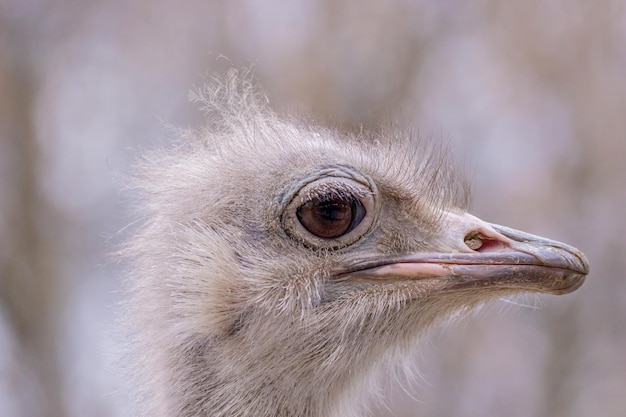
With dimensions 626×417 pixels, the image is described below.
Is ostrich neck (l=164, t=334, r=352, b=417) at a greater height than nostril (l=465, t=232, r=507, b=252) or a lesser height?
lesser

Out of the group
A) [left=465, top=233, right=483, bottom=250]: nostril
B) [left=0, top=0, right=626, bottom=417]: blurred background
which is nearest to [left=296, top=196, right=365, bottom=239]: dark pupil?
[left=465, top=233, right=483, bottom=250]: nostril

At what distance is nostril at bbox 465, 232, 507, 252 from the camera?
2.32m

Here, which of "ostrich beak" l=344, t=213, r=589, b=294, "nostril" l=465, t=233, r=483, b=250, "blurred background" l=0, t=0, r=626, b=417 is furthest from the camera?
"blurred background" l=0, t=0, r=626, b=417

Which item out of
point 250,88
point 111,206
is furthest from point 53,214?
point 250,88

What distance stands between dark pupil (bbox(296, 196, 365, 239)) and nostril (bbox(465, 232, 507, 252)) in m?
0.30

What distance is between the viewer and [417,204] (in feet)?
8.13

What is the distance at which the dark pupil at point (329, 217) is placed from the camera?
7.53ft

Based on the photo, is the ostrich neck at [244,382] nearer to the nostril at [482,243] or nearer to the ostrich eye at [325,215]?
the ostrich eye at [325,215]

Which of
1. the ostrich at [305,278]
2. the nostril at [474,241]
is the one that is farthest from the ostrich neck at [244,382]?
the nostril at [474,241]

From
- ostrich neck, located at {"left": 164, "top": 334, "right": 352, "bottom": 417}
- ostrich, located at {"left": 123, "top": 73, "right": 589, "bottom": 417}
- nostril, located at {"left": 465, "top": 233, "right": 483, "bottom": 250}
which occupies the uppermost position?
nostril, located at {"left": 465, "top": 233, "right": 483, "bottom": 250}

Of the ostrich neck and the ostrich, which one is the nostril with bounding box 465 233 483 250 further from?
the ostrich neck

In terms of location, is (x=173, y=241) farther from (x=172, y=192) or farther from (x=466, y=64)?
(x=466, y=64)

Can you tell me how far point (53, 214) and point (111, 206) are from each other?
3.65 ft

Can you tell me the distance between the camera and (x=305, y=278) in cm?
228
